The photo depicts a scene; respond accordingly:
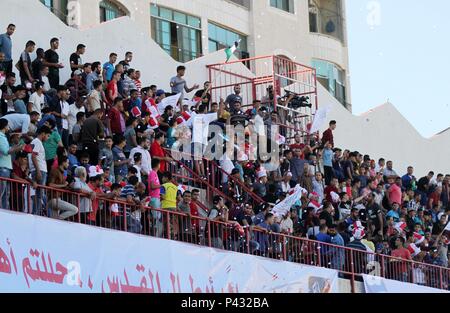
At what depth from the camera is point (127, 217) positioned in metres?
22.2

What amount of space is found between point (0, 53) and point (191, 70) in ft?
27.9

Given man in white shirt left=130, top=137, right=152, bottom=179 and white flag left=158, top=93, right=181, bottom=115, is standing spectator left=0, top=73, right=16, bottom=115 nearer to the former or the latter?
man in white shirt left=130, top=137, right=152, bottom=179

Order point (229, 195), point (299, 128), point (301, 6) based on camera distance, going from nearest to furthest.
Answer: point (229, 195), point (299, 128), point (301, 6)

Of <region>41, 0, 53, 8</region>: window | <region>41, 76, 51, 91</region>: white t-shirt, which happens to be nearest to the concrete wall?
<region>41, 0, 53, 8</region>: window

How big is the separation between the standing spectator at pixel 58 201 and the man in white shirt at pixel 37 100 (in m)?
2.43

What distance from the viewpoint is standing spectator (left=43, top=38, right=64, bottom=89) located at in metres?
25.5

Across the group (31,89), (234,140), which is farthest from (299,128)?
(31,89)

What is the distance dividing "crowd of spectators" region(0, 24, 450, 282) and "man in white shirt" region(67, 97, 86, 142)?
2 centimetres

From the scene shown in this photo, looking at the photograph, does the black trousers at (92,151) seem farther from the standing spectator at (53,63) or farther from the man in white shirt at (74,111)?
the standing spectator at (53,63)

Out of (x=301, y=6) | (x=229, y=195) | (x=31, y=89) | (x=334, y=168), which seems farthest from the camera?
(x=301, y=6)

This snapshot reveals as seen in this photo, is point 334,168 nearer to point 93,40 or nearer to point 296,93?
point 296,93

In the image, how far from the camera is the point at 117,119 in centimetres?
2516

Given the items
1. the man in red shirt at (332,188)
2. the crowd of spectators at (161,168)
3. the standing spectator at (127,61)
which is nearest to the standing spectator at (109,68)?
the crowd of spectators at (161,168)

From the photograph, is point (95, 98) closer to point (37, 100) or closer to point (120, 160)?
point (37, 100)
